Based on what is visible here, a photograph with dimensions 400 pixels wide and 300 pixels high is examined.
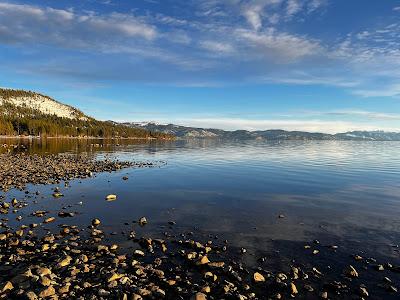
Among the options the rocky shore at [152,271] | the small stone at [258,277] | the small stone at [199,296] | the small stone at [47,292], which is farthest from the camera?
the small stone at [258,277]

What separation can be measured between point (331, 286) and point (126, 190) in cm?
3119

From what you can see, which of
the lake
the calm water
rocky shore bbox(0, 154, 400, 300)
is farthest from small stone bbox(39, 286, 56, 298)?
the calm water

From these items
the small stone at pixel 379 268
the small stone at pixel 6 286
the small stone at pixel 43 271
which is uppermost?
the small stone at pixel 43 271

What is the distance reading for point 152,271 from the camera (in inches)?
755

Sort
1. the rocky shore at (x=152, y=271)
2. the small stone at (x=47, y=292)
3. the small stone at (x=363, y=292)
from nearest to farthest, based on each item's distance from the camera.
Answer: the small stone at (x=47, y=292) < the rocky shore at (x=152, y=271) < the small stone at (x=363, y=292)

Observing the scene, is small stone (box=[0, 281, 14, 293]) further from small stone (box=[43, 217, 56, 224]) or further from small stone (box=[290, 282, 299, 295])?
small stone (box=[290, 282, 299, 295])

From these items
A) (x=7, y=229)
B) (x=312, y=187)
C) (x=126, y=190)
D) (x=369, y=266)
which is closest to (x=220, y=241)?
(x=369, y=266)

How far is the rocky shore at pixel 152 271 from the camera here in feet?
55.5

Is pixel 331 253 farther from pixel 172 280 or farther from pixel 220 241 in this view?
pixel 172 280

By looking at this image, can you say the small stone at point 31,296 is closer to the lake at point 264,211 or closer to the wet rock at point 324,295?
the lake at point 264,211

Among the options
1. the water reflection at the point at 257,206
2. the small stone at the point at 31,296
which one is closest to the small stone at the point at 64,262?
the small stone at the point at 31,296

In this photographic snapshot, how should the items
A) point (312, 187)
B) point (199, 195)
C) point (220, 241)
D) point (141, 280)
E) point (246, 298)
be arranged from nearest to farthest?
point (246, 298) < point (141, 280) < point (220, 241) < point (199, 195) < point (312, 187)

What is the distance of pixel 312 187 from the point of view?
49.5 meters

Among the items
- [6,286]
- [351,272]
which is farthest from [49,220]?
[351,272]
